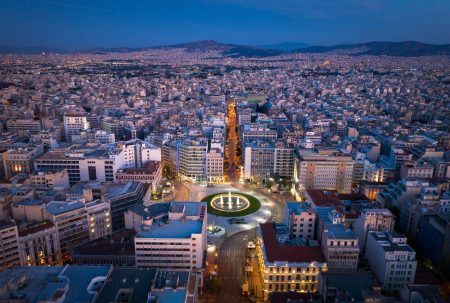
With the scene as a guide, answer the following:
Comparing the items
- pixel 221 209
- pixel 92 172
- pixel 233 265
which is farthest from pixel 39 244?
pixel 221 209

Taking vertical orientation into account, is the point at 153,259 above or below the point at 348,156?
below

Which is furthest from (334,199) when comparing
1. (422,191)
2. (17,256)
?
(17,256)

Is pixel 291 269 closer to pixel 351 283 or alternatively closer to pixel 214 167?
pixel 351 283

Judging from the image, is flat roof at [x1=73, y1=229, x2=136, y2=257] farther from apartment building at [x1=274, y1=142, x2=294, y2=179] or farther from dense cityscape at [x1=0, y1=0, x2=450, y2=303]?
apartment building at [x1=274, y1=142, x2=294, y2=179]

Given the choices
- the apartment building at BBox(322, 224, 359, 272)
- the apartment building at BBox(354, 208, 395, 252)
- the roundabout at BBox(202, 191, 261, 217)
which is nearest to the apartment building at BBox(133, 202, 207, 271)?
the apartment building at BBox(322, 224, 359, 272)

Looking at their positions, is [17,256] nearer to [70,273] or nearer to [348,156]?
[70,273]

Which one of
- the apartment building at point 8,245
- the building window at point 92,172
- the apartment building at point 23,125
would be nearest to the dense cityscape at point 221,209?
the apartment building at point 8,245
